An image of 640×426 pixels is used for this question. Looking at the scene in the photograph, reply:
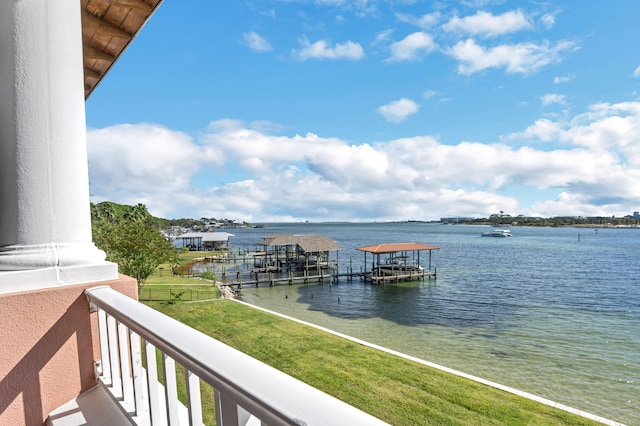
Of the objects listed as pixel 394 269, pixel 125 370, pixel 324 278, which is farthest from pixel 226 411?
pixel 394 269

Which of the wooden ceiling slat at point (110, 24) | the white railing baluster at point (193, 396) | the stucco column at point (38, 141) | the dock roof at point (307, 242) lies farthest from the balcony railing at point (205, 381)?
the dock roof at point (307, 242)

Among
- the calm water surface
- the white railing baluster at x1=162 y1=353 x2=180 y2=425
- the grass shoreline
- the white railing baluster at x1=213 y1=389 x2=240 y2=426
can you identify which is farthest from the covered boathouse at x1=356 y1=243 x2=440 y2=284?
the white railing baluster at x1=213 y1=389 x2=240 y2=426

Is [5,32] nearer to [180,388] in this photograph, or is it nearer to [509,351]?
[180,388]

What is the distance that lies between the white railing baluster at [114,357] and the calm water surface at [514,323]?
13542 mm

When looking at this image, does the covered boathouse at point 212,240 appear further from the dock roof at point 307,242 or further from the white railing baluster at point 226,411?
the white railing baluster at point 226,411

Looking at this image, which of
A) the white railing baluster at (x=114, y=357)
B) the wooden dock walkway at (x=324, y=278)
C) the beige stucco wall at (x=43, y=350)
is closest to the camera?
the beige stucco wall at (x=43, y=350)

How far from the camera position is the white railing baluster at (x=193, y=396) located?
43.8 inches

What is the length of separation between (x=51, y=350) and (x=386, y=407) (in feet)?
27.7

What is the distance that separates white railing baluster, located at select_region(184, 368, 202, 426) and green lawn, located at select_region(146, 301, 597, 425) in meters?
7.34

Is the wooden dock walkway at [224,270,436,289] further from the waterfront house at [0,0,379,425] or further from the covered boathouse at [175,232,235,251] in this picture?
the waterfront house at [0,0,379,425]

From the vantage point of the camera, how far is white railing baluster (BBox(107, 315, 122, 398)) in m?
1.97

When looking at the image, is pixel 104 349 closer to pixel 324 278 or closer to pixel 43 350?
pixel 43 350

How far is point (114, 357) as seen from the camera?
204cm

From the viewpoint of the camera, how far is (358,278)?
38812mm
